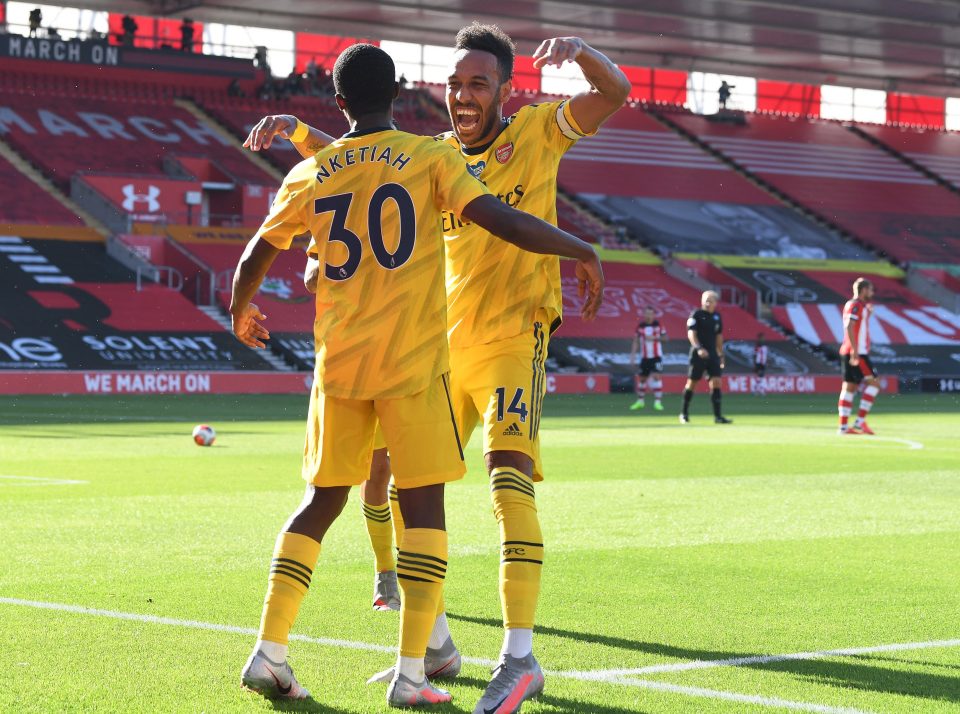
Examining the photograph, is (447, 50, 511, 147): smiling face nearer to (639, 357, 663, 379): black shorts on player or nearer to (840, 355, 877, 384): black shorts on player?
(840, 355, 877, 384): black shorts on player

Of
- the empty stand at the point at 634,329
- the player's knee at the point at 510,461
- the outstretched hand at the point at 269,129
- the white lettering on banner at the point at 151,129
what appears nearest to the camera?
the player's knee at the point at 510,461

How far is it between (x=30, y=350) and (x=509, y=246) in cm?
2636

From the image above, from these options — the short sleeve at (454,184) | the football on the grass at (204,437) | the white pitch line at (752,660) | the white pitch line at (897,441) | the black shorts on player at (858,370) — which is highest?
the short sleeve at (454,184)

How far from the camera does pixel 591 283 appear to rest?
4746 mm

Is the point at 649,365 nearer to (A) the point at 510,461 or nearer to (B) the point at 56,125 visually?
(B) the point at 56,125

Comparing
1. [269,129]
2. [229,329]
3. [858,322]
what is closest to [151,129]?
[229,329]

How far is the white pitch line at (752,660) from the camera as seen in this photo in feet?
15.9

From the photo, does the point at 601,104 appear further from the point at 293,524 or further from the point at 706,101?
the point at 706,101

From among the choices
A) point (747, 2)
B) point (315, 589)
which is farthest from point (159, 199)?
point (315, 589)

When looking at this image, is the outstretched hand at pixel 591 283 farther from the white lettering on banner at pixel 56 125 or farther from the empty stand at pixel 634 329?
the white lettering on banner at pixel 56 125

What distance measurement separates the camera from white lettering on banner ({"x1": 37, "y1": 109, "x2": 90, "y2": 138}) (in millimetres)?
39125

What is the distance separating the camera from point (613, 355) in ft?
121

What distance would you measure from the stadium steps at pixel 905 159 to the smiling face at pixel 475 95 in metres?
51.3

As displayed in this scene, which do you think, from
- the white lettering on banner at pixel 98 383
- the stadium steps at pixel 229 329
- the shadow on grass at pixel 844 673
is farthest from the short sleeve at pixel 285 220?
the stadium steps at pixel 229 329
